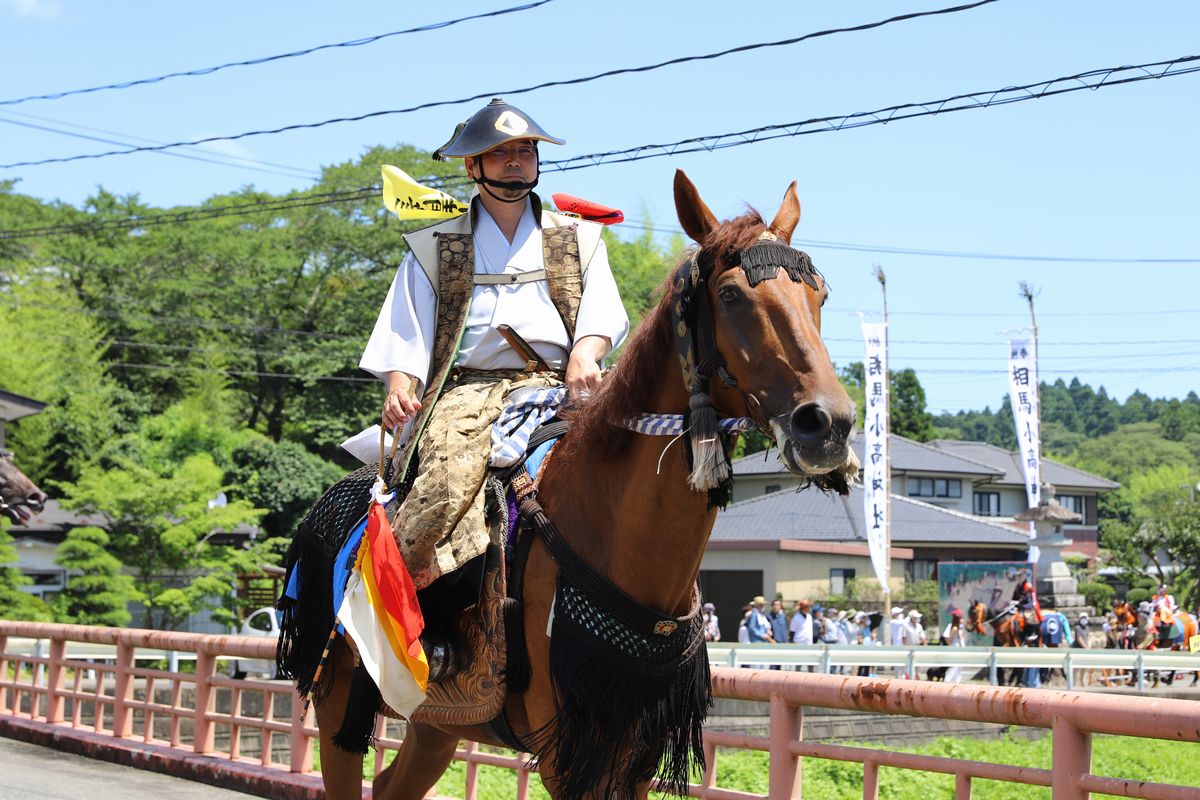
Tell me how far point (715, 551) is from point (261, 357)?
68.5 ft

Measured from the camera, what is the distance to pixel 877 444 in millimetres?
31281

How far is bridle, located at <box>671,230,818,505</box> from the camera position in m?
3.58

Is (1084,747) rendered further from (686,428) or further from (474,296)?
(474,296)

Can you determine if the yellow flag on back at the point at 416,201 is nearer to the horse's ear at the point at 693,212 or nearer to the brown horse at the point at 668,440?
the brown horse at the point at 668,440

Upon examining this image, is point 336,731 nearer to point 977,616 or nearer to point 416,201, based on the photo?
point 416,201

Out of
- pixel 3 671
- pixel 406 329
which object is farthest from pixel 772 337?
pixel 3 671

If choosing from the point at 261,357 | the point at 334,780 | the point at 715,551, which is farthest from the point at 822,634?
the point at 261,357

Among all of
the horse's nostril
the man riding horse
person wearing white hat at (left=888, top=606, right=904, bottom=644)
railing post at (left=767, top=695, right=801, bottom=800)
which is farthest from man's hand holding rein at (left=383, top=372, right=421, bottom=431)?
person wearing white hat at (left=888, top=606, right=904, bottom=644)

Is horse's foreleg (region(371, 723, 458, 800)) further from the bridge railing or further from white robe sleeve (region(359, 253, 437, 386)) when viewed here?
white robe sleeve (region(359, 253, 437, 386))

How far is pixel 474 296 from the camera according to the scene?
16.3 ft

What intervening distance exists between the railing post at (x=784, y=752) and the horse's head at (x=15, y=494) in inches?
377

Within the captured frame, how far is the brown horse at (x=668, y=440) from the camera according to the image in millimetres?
3361

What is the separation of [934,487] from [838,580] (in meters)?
22.1

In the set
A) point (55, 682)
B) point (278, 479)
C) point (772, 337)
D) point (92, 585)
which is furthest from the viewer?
point (278, 479)
